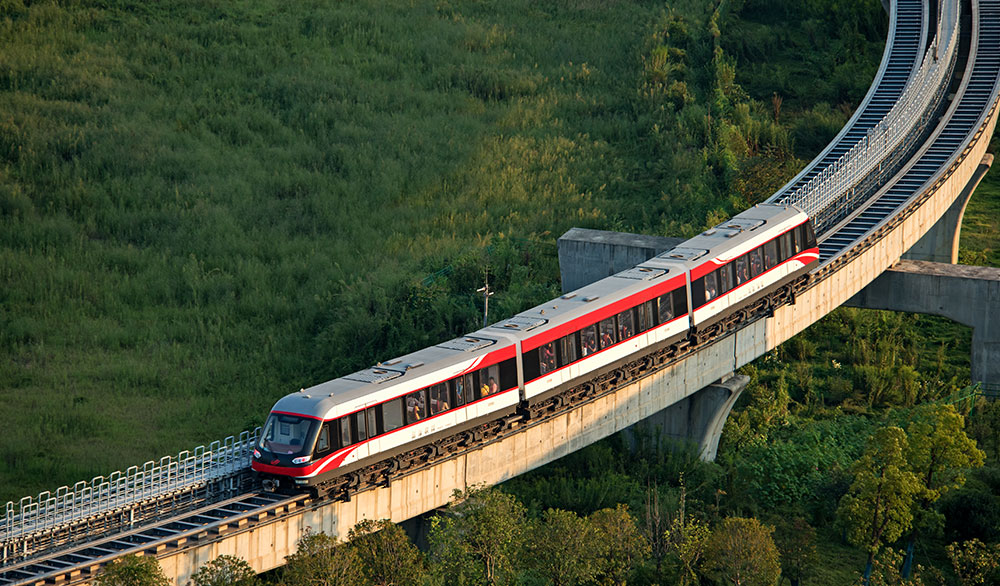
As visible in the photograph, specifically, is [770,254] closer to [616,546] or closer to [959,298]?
[959,298]

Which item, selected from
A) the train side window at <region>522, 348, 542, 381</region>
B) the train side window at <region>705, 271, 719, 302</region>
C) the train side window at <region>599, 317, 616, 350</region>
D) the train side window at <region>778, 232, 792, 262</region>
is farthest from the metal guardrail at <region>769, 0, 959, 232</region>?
the train side window at <region>522, 348, 542, 381</region>

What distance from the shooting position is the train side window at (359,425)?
2622cm

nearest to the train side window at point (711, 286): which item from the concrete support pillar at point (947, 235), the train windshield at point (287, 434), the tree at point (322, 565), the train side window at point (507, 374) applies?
the train side window at point (507, 374)

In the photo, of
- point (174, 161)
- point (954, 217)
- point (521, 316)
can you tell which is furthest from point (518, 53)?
point (521, 316)

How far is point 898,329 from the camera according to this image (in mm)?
46656

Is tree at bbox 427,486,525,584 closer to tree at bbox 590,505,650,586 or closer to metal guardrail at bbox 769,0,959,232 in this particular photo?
tree at bbox 590,505,650,586

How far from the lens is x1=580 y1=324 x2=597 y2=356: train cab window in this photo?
31234mm

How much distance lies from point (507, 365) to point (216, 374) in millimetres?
16146

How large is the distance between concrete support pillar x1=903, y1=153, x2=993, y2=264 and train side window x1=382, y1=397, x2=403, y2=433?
105 ft

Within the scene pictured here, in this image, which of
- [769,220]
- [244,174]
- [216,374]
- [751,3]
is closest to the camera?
[769,220]

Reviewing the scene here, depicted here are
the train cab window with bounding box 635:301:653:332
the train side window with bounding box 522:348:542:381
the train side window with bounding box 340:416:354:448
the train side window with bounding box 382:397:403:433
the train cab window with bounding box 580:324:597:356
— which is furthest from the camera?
the train cab window with bounding box 635:301:653:332

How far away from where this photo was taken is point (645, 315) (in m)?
32.8

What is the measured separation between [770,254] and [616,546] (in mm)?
13742

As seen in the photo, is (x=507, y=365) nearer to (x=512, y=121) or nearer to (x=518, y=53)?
(x=512, y=121)
